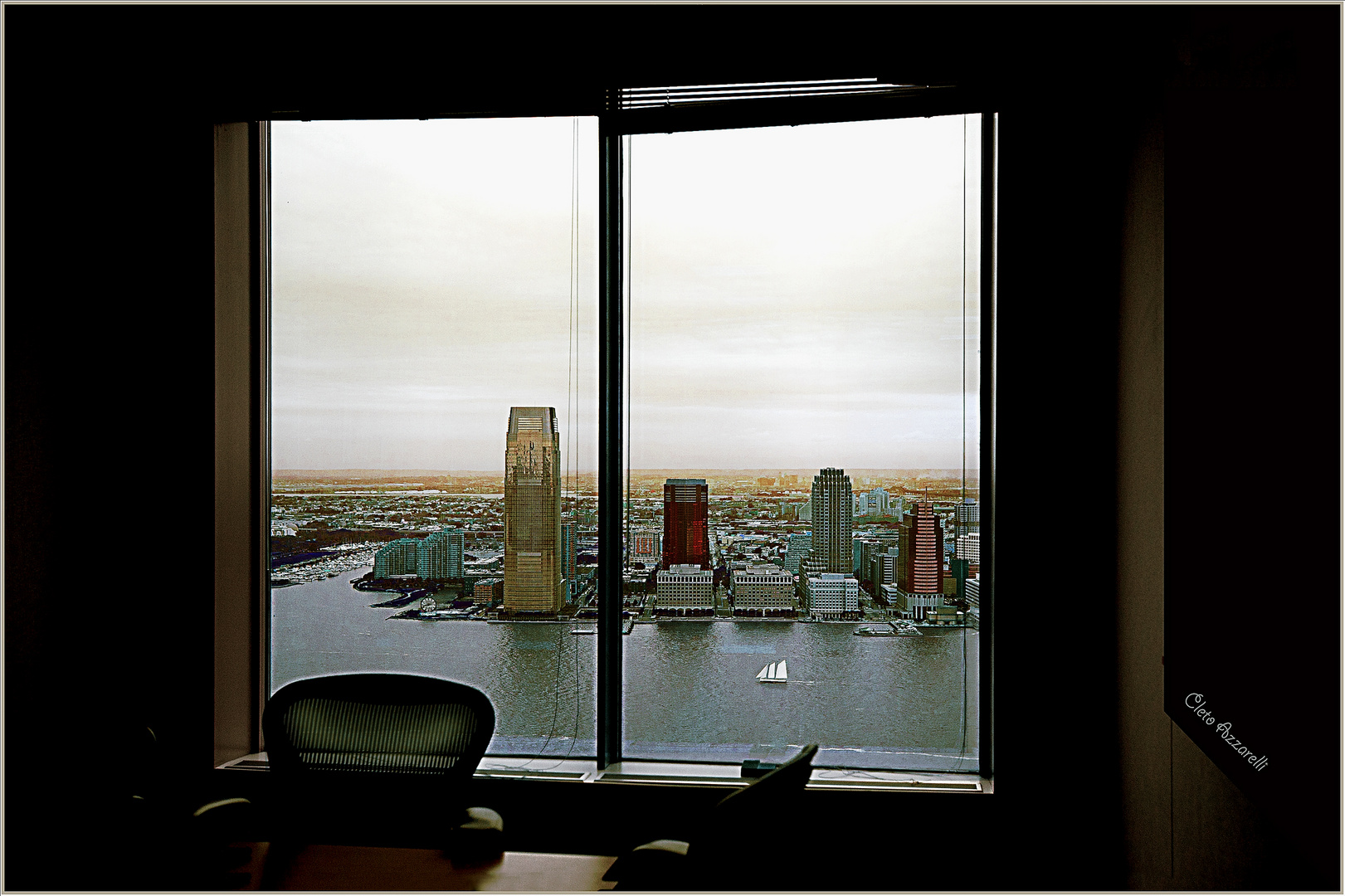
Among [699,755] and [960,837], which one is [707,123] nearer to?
[699,755]

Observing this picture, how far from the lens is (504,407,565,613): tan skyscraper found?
323cm

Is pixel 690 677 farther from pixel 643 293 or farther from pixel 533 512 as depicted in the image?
pixel 643 293

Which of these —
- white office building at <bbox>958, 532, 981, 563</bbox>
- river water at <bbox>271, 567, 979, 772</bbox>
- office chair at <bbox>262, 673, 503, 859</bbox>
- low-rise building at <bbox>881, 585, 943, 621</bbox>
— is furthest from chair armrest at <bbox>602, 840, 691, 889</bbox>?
white office building at <bbox>958, 532, 981, 563</bbox>

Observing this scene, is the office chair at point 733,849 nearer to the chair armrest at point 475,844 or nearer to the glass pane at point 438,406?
the chair armrest at point 475,844

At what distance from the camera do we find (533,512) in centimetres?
326

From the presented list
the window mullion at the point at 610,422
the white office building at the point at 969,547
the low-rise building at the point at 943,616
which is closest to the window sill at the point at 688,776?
the window mullion at the point at 610,422

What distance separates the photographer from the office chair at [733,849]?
1615mm

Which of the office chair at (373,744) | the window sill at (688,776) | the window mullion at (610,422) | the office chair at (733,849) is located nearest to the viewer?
the office chair at (733,849)

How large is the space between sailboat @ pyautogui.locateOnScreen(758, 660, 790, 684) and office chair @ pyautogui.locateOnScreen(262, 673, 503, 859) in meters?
1.17

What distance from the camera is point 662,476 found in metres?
3.20

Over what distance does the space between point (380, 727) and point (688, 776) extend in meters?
1.24

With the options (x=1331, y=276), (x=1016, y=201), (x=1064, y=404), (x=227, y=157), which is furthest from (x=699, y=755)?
(x=227, y=157)

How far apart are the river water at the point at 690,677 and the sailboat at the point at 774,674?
0.02 meters

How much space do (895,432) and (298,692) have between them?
2146mm
